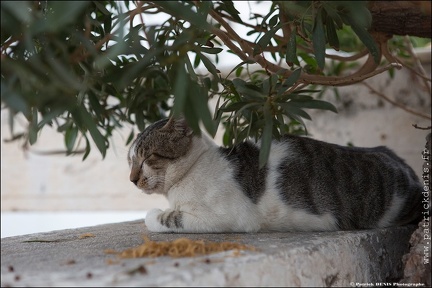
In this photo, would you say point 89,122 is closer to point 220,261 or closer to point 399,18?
point 220,261

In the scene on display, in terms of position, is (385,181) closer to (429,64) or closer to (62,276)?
(62,276)

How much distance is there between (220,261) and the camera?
111 cm

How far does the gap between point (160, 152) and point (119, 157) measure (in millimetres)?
1773

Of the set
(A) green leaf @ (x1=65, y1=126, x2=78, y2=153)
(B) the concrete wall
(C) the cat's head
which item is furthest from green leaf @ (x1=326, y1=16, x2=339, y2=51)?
(B) the concrete wall

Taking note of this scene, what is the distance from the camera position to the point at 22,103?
0.93 metres

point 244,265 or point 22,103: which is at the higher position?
point 22,103

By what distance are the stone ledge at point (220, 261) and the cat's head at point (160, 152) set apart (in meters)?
0.15

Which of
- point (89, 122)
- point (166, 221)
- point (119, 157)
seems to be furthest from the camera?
point (119, 157)

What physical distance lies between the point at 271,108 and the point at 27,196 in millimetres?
2764

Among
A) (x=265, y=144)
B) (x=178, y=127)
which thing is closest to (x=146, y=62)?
(x=265, y=144)

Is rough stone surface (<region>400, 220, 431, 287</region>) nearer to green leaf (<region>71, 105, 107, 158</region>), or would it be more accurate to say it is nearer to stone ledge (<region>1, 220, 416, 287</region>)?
stone ledge (<region>1, 220, 416, 287</region>)

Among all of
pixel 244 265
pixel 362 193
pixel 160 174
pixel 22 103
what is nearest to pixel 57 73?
pixel 22 103

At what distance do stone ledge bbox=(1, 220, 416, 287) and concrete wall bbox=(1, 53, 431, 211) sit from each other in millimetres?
1265

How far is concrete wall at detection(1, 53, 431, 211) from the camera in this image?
298cm
